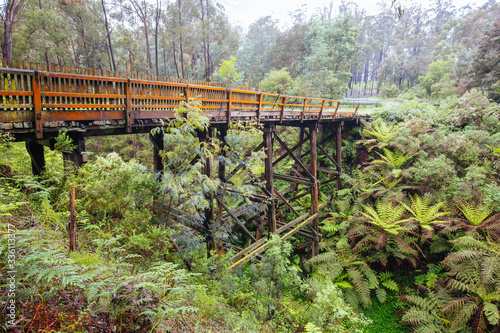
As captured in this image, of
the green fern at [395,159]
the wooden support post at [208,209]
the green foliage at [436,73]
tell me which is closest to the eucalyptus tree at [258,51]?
the green foliage at [436,73]

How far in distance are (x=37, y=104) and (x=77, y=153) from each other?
37.6 inches

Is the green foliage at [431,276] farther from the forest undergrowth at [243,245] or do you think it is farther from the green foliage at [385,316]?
the green foliage at [385,316]

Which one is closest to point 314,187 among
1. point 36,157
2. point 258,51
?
point 36,157

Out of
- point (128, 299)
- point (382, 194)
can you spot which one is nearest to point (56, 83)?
point (128, 299)

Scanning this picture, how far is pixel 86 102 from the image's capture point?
320 centimetres

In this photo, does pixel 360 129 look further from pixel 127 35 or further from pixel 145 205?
pixel 127 35

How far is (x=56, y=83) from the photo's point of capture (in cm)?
290

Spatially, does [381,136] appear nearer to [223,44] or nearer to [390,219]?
[390,219]

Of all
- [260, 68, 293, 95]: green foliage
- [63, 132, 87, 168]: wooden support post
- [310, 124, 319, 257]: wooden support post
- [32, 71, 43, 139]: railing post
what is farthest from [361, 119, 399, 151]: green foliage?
[260, 68, 293, 95]: green foliage

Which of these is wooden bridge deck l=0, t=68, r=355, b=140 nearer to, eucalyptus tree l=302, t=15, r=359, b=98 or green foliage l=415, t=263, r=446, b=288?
green foliage l=415, t=263, r=446, b=288

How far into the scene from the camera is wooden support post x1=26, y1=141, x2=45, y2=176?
350cm

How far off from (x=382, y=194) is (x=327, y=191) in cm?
277

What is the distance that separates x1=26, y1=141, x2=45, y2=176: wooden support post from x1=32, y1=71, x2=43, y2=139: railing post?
0.98 m

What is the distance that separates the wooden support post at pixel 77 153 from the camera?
10.9 feet
